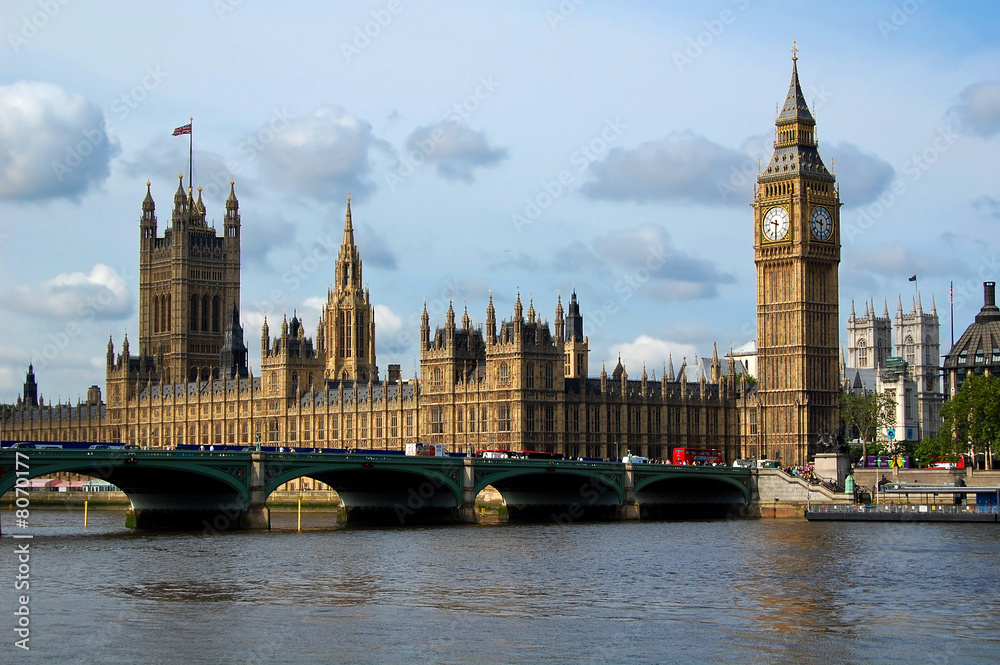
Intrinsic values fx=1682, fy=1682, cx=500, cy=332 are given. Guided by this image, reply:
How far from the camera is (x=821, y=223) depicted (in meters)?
148

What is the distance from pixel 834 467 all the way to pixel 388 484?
35.7m

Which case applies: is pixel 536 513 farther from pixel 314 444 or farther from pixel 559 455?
pixel 314 444

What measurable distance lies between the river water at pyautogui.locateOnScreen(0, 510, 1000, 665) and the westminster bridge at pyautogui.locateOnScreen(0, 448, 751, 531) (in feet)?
14.0

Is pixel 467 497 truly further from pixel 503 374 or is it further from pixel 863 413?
pixel 863 413

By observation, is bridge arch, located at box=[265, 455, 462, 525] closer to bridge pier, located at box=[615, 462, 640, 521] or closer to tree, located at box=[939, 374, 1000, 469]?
bridge pier, located at box=[615, 462, 640, 521]

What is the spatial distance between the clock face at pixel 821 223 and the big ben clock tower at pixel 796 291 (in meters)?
Result: 0.09

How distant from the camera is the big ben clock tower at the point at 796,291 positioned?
481 ft

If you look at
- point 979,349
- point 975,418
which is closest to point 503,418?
point 975,418

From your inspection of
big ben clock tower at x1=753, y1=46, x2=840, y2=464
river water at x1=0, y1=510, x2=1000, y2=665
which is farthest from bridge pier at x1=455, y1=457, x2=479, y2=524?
big ben clock tower at x1=753, y1=46, x2=840, y2=464

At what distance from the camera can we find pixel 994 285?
570ft

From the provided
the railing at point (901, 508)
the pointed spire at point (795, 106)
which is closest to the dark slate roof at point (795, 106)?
the pointed spire at point (795, 106)

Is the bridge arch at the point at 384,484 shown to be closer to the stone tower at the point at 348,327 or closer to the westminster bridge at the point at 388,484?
the westminster bridge at the point at 388,484

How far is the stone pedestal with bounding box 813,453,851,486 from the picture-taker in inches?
4877

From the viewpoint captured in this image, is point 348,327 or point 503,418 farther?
point 348,327
